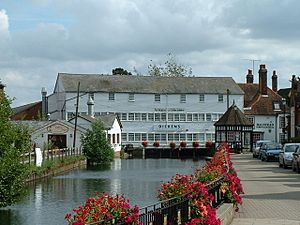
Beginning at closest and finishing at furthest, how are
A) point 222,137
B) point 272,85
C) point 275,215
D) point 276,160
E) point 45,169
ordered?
point 275,215 → point 45,169 → point 276,160 → point 222,137 → point 272,85

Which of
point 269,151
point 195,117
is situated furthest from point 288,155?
point 195,117

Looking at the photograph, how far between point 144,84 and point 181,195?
87.9 meters

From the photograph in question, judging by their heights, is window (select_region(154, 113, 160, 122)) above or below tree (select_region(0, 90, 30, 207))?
above

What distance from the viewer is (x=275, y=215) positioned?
1834 cm

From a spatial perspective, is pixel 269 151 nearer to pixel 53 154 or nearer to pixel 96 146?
pixel 53 154

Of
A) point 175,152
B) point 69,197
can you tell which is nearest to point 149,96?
point 175,152

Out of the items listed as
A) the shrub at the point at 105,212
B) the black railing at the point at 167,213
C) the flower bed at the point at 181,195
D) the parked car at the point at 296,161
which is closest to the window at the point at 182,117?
the parked car at the point at 296,161

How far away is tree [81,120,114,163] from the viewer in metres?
68.7

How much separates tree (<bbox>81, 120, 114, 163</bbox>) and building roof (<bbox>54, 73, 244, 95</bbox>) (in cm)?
2583

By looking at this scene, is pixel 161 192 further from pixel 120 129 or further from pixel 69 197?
pixel 120 129

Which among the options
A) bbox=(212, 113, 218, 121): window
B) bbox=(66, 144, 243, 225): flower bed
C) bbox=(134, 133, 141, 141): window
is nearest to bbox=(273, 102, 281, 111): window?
bbox=(212, 113, 218, 121): window

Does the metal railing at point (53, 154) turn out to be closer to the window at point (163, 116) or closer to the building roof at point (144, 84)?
the building roof at point (144, 84)

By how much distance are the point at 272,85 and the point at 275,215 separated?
95917mm

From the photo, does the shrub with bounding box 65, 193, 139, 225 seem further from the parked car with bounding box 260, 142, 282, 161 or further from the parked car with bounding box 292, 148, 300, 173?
the parked car with bounding box 260, 142, 282, 161
